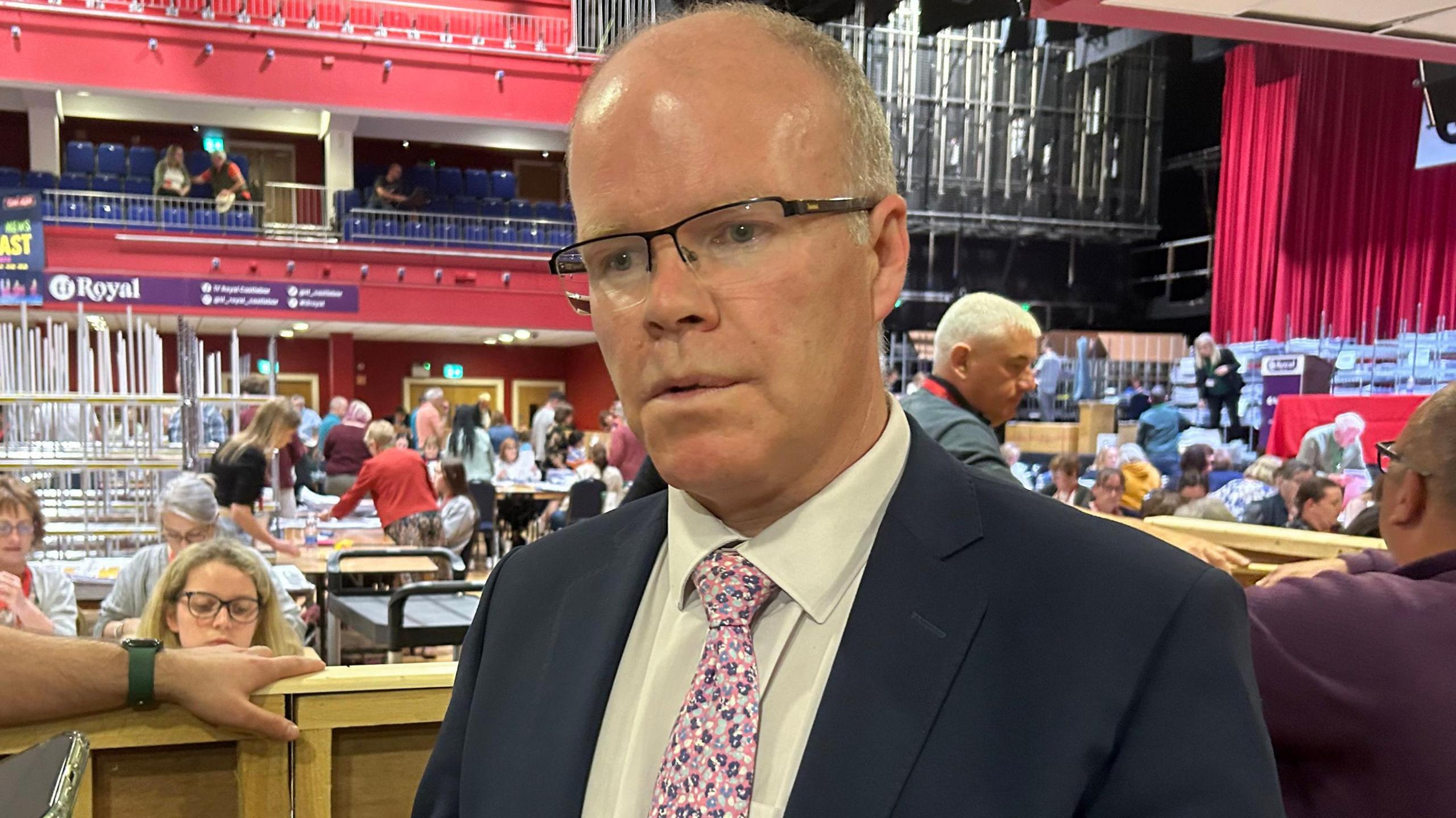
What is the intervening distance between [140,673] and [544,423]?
11.1 meters

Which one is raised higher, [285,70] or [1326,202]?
[285,70]

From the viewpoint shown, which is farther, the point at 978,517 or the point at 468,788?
the point at 468,788

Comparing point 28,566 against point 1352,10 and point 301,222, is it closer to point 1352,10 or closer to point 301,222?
point 1352,10

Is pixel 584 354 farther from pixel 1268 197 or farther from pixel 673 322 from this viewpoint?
pixel 673 322

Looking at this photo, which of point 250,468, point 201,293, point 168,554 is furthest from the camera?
point 201,293

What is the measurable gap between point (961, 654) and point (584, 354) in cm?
2007

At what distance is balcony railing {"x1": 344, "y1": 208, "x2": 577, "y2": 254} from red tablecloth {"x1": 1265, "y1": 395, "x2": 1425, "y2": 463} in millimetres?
9893

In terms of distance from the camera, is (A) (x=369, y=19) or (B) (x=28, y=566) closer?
(B) (x=28, y=566)

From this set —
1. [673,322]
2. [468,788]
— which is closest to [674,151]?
[673,322]

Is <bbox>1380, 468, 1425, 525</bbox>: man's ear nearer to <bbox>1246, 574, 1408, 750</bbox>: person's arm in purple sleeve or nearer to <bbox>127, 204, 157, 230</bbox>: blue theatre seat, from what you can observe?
<bbox>1246, 574, 1408, 750</bbox>: person's arm in purple sleeve

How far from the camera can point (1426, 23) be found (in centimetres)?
447

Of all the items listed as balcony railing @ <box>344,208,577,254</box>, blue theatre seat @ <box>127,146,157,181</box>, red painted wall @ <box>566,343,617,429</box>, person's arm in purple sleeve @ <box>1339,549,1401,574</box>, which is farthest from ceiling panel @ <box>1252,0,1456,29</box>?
blue theatre seat @ <box>127,146,157,181</box>

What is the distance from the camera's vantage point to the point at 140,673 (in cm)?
143

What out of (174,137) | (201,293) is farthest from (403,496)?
(174,137)
